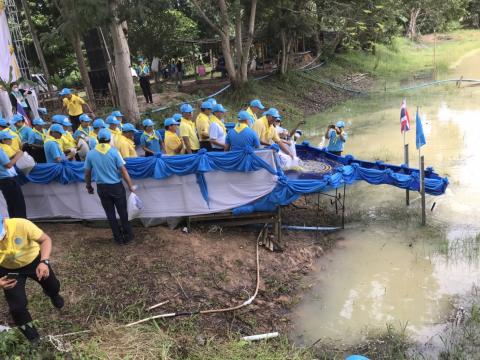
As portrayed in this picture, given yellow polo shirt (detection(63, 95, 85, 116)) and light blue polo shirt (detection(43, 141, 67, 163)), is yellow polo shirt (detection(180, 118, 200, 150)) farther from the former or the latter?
yellow polo shirt (detection(63, 95, 85, 116))

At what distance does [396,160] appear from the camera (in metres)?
12.3

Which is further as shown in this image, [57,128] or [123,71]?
[123,71]

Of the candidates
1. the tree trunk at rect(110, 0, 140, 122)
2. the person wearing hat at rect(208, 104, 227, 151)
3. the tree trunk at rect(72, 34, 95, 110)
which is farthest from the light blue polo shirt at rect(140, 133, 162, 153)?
the tree trunk at rect(72, 34, 95, 110)

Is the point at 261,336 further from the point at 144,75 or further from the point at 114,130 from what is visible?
the point at 144,75

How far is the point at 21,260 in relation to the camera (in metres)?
4.39

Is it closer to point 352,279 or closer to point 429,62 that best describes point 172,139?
point 352,279

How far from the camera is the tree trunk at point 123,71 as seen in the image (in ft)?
38.4

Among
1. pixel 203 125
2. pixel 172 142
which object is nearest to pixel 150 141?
pixel 172 142

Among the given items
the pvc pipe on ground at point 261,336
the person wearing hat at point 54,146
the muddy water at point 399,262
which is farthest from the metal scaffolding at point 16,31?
the pvc pipe on ground at point 261,336

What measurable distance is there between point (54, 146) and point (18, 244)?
3593 mm

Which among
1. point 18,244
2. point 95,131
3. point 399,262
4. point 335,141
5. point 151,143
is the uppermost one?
point 95,131

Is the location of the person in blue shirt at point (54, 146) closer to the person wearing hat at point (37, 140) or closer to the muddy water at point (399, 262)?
the person wearing hat at point (37, 140)

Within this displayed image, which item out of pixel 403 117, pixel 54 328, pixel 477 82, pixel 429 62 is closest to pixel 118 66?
pixel 403 117

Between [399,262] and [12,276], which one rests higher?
[12,276]
